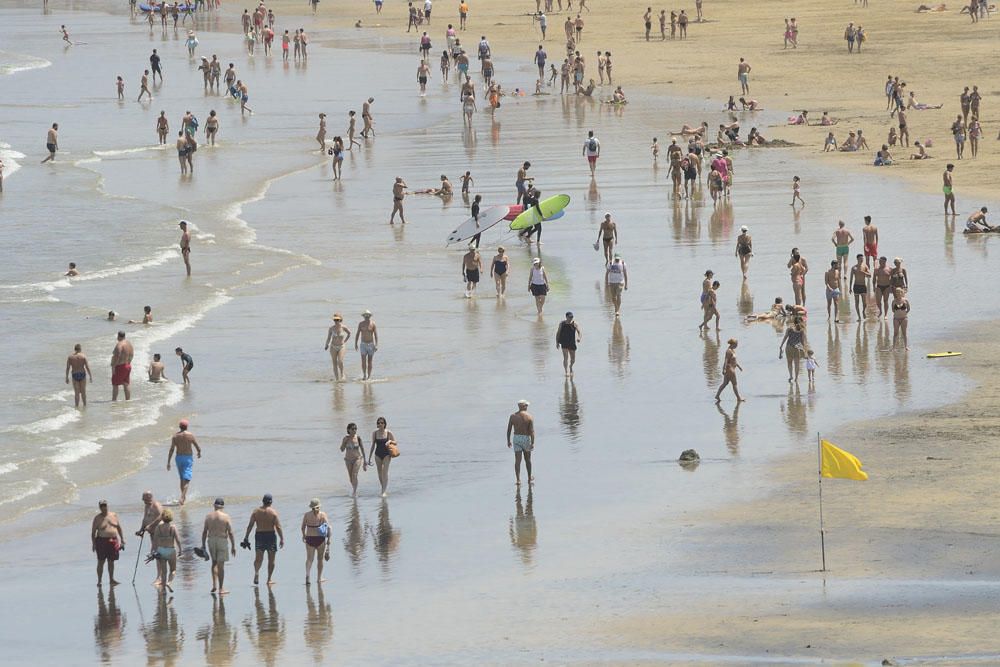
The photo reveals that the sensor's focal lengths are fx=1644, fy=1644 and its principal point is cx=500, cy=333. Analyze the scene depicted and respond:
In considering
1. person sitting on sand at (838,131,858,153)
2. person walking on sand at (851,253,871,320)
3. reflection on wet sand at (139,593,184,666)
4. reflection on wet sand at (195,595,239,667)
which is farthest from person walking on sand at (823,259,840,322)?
person sitting on sand at (838,131,858,153)

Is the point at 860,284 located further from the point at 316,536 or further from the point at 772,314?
the point at 316,536

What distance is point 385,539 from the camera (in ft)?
58.0

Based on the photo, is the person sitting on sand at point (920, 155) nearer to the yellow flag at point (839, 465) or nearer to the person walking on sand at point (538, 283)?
the person walking on sand at point (538, 283)

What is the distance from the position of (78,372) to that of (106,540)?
26.1ft

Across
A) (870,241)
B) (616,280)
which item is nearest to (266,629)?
(616,280)

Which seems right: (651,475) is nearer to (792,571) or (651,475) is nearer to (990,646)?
(792,571)

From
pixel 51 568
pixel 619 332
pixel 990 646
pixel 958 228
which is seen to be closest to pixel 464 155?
pixel 958 228

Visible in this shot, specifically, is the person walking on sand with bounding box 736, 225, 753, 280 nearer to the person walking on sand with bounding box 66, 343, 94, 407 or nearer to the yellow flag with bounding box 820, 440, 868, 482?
the person walking on sand with bounding box 66, 343, 94, 407

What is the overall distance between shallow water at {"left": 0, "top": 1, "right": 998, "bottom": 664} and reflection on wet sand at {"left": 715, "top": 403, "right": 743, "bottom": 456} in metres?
0.08

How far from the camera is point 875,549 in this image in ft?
53.5

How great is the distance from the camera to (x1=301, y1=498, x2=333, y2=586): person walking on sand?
645 inches

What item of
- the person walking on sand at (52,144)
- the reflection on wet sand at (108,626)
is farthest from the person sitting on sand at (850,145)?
the reflection on wet sand at (108,626)

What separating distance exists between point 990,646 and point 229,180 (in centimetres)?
3438

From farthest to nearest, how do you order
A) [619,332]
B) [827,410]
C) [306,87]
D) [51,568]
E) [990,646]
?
1. [306,87]
2. [619,332]
3. [827,410]
4. [51,568]
5. [990,646]
